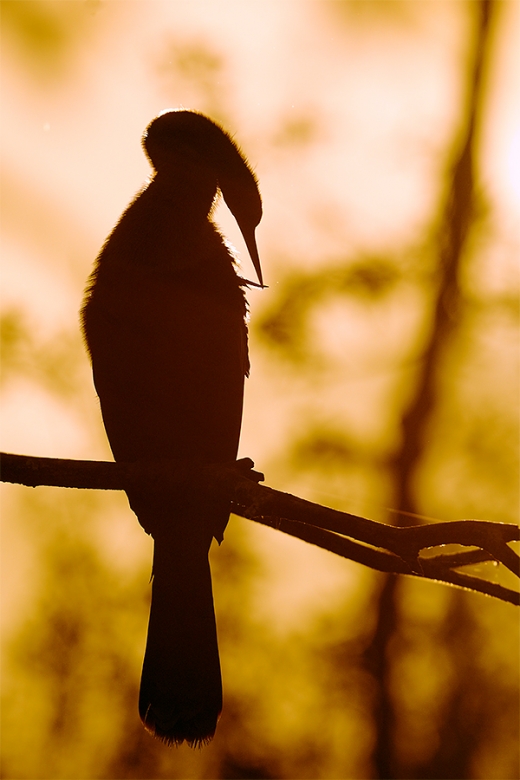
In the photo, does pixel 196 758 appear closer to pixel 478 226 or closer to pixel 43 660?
pixel 43 660

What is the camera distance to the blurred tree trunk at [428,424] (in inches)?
182

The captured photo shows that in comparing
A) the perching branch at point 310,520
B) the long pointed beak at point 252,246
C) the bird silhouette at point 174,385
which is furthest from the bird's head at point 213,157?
the perching branch at point 310,520

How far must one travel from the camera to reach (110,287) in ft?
6.14

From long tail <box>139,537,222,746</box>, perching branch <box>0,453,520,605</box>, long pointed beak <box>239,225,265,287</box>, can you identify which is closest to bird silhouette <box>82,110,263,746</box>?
long tail <box>139,537,222,746</box>

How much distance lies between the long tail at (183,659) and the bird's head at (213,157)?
3.09ft

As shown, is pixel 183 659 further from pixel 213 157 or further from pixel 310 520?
pixel 213 157

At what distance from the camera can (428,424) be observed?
4633 millimetres

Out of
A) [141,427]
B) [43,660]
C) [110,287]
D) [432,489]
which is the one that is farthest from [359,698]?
[110,287]

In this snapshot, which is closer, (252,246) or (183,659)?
(183,659)

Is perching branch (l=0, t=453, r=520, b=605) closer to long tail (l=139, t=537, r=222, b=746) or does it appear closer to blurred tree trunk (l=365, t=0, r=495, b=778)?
long tail (l=139, t=537, r=222, b=746)

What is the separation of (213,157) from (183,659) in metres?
1.54

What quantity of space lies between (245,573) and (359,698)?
51.1 inches

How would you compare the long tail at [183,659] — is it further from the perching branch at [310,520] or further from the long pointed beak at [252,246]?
the long pointed beak at [252,246]

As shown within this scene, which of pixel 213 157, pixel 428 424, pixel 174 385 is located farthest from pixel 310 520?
pixel 428 424
